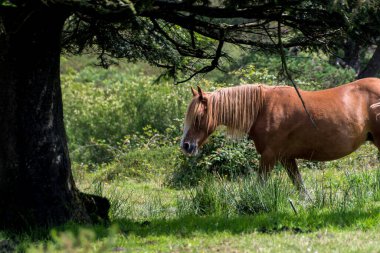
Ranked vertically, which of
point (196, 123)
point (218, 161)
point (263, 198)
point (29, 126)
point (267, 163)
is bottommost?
point (218, 161)

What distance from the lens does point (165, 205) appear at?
10.1 m

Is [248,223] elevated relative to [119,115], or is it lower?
elevated

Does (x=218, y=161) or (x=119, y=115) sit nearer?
(x=218, y=161)

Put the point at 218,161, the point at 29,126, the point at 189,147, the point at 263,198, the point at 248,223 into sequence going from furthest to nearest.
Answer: the point at 218,161
the point at 189,147
the point at 263,198
the point at 248,223
the point at 29,126

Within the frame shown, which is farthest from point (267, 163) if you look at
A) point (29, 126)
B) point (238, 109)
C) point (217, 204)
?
point (29, 126)

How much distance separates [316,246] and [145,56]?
4.64m

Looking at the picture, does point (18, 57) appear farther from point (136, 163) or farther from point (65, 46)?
point (136, 163)

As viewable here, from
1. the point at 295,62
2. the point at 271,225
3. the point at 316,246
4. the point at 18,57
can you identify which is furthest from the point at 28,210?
the point at 295,62

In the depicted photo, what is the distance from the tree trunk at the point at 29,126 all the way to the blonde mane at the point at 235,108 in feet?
9.05

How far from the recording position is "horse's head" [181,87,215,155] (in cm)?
968

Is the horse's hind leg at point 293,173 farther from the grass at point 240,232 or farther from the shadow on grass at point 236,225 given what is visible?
the shadow on grass at point 236,225

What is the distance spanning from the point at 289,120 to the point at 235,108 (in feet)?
2.62

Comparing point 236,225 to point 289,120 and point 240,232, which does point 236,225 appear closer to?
point 240,232

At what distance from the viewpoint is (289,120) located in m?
9.77
